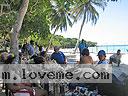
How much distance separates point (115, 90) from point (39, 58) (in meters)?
1.96

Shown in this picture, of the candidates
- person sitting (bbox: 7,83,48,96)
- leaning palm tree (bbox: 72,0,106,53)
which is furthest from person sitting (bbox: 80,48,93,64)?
leaning palm tree (bbox: 72,0,106,53)

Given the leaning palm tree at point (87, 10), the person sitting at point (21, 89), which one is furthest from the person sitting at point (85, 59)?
the leaning palm tree at point (87, 10)

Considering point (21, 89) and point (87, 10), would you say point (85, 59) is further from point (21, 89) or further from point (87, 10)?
point (87, 10)

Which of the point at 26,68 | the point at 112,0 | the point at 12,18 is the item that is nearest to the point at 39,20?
the point at 12,18

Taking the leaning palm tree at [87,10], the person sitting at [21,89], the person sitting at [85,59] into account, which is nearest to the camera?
the person sitting at [21,89]

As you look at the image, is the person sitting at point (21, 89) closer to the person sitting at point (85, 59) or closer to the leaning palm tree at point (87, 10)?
the person sitting at point (85, 59)

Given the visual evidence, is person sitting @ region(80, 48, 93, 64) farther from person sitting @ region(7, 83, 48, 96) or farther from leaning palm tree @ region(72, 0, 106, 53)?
leaning palm tree @ region(72, 0, 106, 53)

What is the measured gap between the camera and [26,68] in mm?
8961

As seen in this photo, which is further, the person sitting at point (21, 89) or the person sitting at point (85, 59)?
the person sitting at point (85, 59)

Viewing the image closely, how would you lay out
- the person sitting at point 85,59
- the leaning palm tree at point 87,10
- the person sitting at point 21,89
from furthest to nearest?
the leaning palm tree at point 87,10 < the person sitting at point 85,59 < the person sitting at point 21,89

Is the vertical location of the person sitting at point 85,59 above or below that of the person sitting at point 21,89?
above

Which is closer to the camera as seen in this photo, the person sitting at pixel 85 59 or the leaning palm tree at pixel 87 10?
the person sitting at pixel 85 59

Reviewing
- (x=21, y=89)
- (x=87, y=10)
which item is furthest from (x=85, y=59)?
(x=87, y=10)

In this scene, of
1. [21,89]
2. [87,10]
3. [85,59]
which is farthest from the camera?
[87,10]
